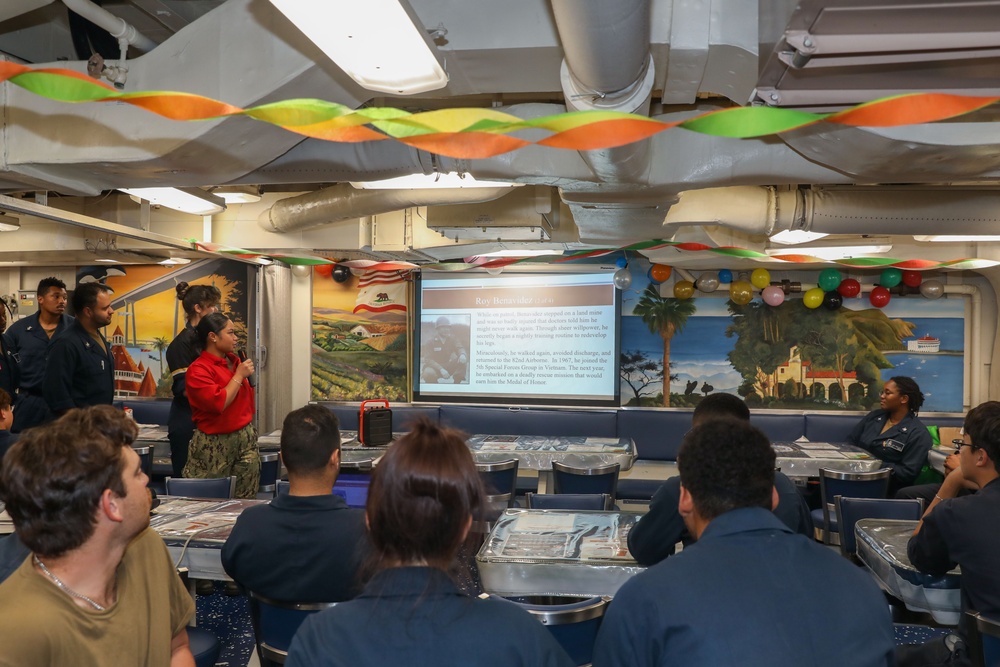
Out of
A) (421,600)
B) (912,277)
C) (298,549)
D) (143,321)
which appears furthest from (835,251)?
(143,321)

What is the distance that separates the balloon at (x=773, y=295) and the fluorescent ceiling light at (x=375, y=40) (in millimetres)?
5493

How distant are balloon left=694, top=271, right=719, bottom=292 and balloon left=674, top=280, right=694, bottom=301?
0.08 meters

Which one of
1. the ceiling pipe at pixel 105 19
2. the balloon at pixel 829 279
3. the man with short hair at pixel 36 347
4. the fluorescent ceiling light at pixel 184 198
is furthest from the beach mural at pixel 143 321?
the balloon at pixel 829 279

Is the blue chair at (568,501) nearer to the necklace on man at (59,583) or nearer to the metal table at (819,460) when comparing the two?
the metal table at (819,460)

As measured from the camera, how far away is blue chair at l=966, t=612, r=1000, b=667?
93.4 inches

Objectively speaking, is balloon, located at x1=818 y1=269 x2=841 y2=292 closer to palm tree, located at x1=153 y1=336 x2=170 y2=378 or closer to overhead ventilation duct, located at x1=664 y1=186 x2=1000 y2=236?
overhead ventilation duct, located at x1=664 y1=186 x2=1000 y2=236

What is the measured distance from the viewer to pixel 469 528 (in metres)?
1.29

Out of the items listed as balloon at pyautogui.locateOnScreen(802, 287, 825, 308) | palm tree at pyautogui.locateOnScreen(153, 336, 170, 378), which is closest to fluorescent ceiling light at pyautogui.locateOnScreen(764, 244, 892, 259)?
balloon at pyautogui.locateOnScreen(802, 287, 825, 308)

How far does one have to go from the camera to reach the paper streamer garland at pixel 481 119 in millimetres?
2051

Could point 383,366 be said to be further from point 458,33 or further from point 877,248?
point 458,33

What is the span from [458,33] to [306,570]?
1776mm

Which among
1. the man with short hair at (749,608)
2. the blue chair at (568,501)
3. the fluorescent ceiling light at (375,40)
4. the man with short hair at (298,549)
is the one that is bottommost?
the blue chair at (568,501)

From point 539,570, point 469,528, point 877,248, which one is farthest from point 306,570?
point 877,248

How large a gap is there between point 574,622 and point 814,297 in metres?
5.74
